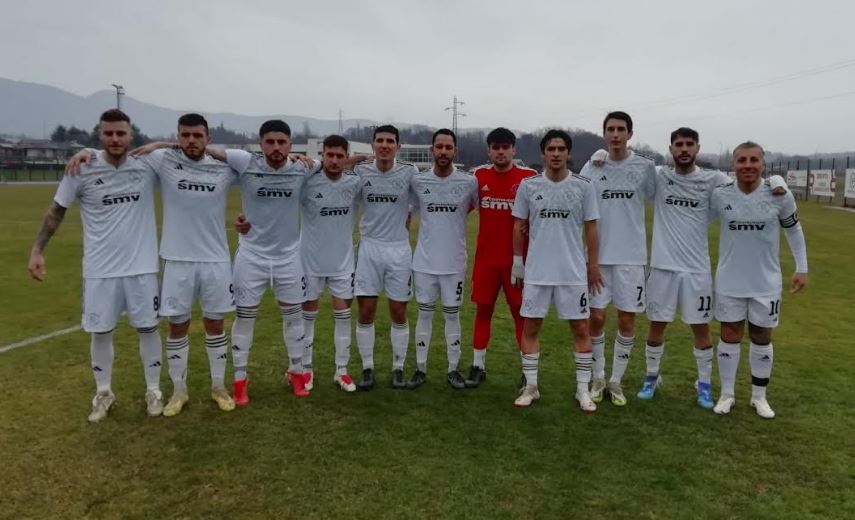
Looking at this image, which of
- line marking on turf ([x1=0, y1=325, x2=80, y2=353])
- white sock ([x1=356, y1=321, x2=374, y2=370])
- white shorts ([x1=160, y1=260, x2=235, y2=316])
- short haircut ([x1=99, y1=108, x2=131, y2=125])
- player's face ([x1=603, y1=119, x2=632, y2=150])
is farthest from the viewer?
line marking on turf ([x1=0, y1=325, x2=80, y2=353])

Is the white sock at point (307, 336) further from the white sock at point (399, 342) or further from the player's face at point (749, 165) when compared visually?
the player's face at point (749, 165)

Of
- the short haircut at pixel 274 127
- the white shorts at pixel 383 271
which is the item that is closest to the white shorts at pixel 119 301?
the short haircut at pixel 274 127

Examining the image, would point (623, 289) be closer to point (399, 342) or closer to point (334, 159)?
point (399, 342)

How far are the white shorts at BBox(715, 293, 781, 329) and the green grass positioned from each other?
0.82 m

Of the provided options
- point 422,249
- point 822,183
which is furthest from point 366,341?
point 822,183

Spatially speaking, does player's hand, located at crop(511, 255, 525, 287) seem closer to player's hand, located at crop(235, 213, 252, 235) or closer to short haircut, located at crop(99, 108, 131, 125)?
player's hand, located at crop(235, 213, 252, 235)

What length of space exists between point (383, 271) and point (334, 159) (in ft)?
3.69

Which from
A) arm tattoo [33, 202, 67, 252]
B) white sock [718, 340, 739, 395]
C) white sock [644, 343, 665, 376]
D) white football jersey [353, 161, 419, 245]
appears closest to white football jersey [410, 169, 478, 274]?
white football jersey [353, 161, 419, 245]

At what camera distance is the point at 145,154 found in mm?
4922

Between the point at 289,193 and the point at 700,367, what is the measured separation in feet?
13.2

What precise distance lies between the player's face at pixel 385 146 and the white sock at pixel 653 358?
295 centimetres

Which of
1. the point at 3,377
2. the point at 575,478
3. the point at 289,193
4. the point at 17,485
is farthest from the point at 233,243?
the point at 575,478

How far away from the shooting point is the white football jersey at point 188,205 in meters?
4.89

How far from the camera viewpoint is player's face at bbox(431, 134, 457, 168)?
5.41m
